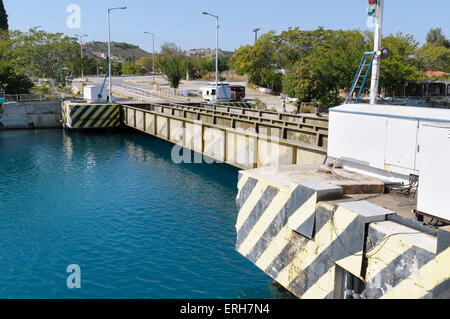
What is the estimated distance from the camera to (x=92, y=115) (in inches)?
1426

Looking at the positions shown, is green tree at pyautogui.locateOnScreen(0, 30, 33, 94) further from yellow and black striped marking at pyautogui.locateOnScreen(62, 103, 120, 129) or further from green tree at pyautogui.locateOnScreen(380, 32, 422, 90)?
green tree at pyautogui.locateOnScreen(380, 32, 422, 90)

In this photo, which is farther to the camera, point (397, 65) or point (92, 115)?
point (397, 65)

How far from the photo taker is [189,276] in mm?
10719

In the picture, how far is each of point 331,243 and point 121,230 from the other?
8.74 m

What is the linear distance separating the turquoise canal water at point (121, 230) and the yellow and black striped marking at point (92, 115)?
10.3 meters

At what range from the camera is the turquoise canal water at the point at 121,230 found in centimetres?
1030

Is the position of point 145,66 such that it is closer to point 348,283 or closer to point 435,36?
point 435,36

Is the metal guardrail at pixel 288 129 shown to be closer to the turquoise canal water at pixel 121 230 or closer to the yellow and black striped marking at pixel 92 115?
the turquoise canal water at pixel 121 230

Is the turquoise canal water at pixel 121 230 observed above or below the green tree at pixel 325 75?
below

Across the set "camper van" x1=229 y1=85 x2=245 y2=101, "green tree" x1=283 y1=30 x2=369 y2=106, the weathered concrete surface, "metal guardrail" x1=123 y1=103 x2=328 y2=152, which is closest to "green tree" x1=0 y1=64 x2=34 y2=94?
the weathered concrete surface

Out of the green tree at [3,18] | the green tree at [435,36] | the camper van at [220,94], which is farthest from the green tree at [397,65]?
the green tree at [435,36]

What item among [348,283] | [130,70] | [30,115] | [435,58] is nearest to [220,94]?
[30,115]
